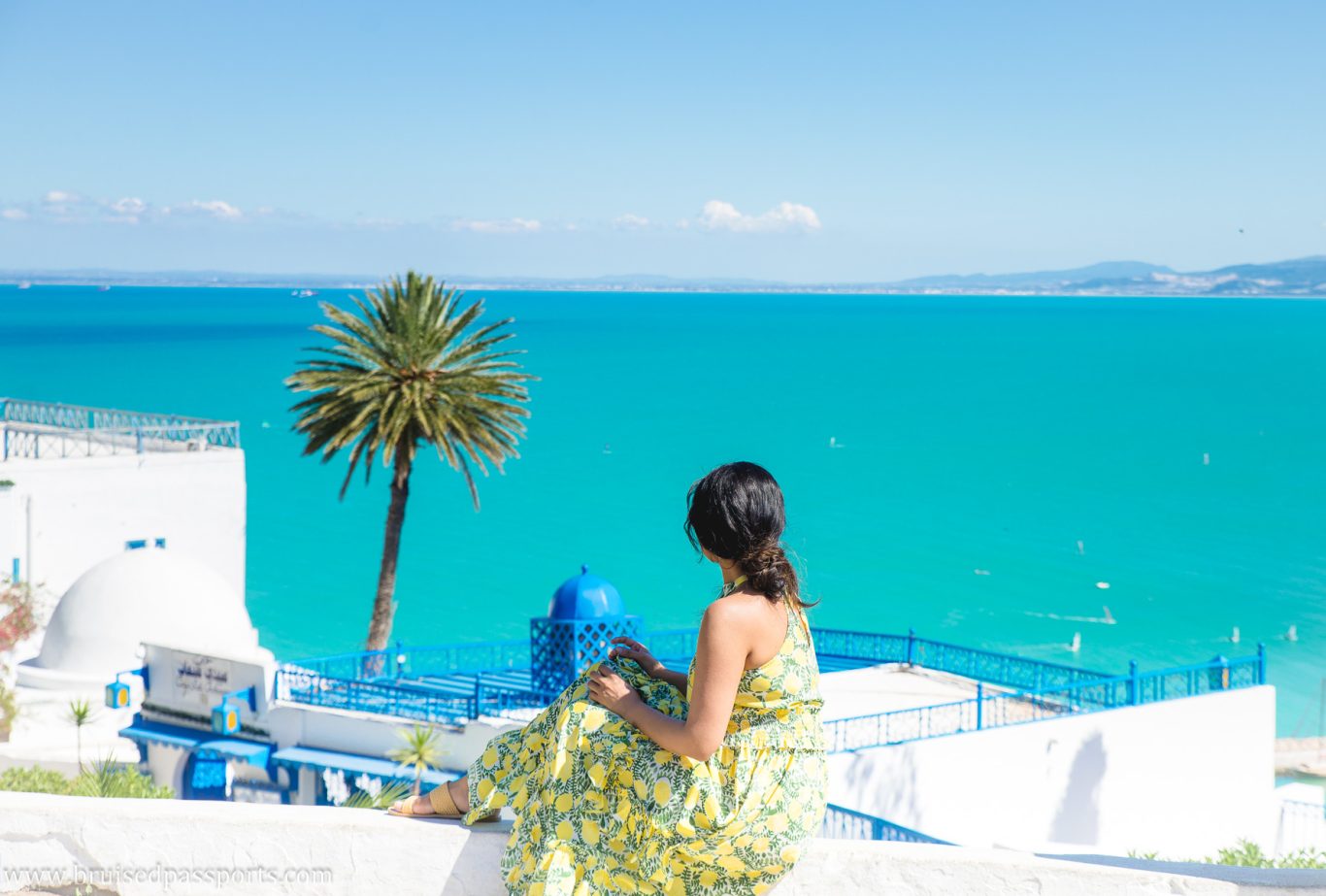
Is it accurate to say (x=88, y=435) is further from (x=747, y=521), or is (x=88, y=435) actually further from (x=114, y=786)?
(x=747, y=521)

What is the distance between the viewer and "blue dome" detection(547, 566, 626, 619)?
15422 mm

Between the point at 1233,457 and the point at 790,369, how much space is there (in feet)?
222

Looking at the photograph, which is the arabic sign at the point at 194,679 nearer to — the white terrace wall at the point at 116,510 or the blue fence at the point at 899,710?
the blue fence at the point at 899,710

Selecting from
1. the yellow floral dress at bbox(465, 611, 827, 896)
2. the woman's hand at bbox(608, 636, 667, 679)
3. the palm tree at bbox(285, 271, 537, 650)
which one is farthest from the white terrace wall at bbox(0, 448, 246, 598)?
the yellow floral dress at bbox(465, 611, 827, 896)

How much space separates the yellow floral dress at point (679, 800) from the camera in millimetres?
3963

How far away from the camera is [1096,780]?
1562 centimetres

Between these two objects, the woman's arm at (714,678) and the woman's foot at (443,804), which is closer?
the woman's arm at (714,678)

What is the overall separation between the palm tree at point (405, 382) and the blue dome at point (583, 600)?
34.9 ft

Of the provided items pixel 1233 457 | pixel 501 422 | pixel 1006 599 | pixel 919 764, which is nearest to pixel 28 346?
pixel 1233 457

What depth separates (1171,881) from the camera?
4184 mm

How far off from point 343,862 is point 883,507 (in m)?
69.1

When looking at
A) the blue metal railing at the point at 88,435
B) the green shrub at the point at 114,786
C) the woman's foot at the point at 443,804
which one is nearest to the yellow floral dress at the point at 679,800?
the woman's foot at the point at 443,804

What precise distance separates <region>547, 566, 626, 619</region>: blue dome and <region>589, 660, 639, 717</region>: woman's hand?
1122 centimetres

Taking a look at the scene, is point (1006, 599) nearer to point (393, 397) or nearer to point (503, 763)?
point (393, 397)
